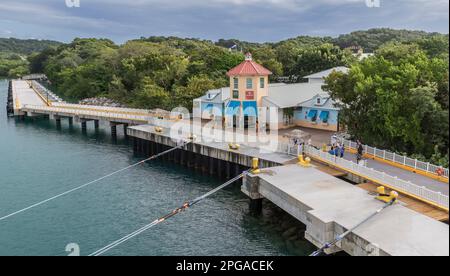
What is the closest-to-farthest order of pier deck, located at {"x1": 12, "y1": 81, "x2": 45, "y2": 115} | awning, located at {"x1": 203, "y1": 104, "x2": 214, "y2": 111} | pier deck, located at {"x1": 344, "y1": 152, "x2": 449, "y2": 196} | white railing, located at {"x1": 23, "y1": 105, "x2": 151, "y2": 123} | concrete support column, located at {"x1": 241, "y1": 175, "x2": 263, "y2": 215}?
pier deck, located at {"x1": 344, "y1": 152, "x2": 449, "y2": 196}
concrete support column, located at {"x1": 241, "y1": 175, "x2": 263, "y2": 215}
awning, located at {"x1": 203, "y1": 104, "x2": 214, "y2": 111}
white railing, located at {"x1": 23, "y1": 105, "x2": 151, "y2": 123}
pier deck, located at {"x1": 12, "y1": 81, "x2": 45, "y2": 115}

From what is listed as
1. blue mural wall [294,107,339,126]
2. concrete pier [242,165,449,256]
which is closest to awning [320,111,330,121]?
blue mural wall [294,107,339,126]

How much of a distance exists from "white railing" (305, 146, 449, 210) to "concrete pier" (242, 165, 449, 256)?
151 cm

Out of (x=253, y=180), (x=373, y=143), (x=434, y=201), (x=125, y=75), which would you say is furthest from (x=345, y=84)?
(x=125, y=75)

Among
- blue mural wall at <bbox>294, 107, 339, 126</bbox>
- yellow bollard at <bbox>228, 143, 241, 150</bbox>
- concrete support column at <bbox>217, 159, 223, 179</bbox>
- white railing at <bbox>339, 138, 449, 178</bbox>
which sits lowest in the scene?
concrete support column at <bbox>217, 159, 223, 179</bbox>

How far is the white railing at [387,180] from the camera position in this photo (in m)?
19.2

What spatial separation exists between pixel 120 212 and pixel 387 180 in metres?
15.3

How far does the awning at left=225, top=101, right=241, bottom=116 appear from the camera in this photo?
41094 mm

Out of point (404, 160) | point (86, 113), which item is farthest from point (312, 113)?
point (86, 113)

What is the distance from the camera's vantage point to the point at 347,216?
18234 mm

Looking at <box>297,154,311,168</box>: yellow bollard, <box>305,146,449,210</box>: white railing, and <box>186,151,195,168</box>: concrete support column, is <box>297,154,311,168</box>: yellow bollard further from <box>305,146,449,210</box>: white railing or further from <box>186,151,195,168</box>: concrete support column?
<box>186,151,195,168</box>: concrete support column

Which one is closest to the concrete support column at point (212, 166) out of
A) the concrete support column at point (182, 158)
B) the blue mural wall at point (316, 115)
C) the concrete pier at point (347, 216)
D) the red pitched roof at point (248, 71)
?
the concrete support column at point (182, 158)

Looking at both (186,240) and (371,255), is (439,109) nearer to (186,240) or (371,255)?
(371,255)

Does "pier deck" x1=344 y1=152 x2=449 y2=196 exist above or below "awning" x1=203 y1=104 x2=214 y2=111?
below

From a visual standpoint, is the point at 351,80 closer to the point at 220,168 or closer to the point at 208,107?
the point at 220,168
